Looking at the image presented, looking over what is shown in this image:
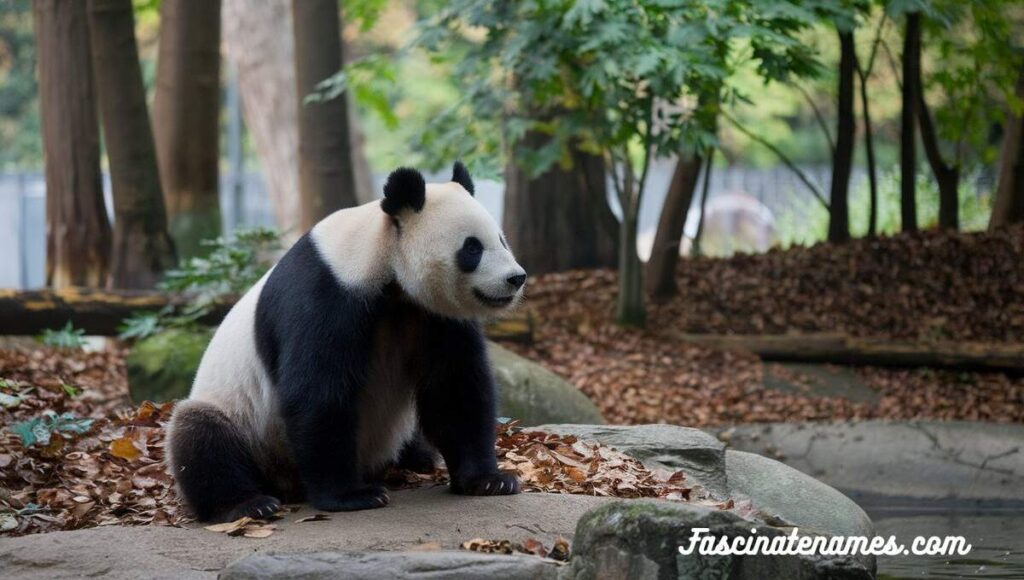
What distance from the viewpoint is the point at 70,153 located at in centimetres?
1167

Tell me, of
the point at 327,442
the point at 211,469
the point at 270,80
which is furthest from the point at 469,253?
the point at 270,80

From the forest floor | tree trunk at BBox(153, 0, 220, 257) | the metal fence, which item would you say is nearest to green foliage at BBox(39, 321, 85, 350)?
tree trunk at BBox(153, 0, 220, 257)

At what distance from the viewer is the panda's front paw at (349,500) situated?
203 inches

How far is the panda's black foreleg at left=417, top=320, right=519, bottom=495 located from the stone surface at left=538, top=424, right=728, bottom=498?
140 centimetres

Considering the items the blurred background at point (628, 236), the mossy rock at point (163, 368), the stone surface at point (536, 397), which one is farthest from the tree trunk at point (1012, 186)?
the mossy rock at point (163, 368)

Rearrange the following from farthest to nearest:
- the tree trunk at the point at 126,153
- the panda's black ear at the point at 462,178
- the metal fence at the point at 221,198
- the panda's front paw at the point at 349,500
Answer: the metal fence at the point at 221,198, the tree trunk at the point at 126,153, the panda's black ear at the point at 462,178, the panda's front paw at the point at 349,500

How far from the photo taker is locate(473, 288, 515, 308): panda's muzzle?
198 inches

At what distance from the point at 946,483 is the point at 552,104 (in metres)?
5.28

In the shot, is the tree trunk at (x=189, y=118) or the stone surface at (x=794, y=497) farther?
the tree trunk at (x=189, y=118)

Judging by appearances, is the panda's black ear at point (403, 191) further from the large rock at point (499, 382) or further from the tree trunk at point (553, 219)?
the tree trunk at point (553, 219)

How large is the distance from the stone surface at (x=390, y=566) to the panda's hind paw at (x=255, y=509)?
0.74 metres

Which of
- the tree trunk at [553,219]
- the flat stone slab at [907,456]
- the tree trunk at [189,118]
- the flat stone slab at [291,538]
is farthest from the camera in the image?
the tree trunk at [553,219]

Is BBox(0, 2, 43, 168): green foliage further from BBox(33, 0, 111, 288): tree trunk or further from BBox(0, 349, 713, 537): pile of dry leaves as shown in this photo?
BBox(0, 349, 713, 537): pile of dry leaves

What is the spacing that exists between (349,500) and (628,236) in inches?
296
